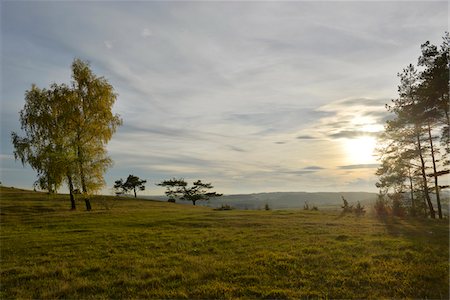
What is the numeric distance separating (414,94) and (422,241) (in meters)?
22.4

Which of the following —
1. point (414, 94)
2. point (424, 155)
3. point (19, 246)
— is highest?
point (414, 94)

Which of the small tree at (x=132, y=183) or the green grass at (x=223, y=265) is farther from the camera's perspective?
the small tree at (x=132, y=183)

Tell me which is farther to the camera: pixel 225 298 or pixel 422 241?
pixel 422 241

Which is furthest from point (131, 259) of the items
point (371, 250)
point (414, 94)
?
point (414, 94)

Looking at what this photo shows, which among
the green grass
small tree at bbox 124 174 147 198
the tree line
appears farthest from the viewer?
small tree at bbox 124 174 147 198

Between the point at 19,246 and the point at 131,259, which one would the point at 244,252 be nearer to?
Result: the point at 131,259

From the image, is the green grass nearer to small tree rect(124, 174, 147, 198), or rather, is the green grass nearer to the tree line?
the tree line

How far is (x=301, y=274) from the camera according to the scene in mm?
11523

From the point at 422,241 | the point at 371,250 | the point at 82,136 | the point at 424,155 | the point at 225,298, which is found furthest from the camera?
the point at 82,136

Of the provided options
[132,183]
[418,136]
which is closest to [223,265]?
[418,136]

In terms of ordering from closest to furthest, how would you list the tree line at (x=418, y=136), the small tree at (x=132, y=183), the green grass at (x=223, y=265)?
the green grass at (x=223, y=265)
the tree line at (x=418, y=136)
the small tree at (x=132, y=183)

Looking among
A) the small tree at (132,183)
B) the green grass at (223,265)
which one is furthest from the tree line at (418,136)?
the small tree at (132,183)

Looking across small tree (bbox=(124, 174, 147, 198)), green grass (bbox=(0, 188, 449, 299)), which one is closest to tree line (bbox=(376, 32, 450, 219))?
green grass (bbox=(0, 188, 449, 299))

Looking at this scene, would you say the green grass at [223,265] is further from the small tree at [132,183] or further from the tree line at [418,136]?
the small tree at [132,183]
